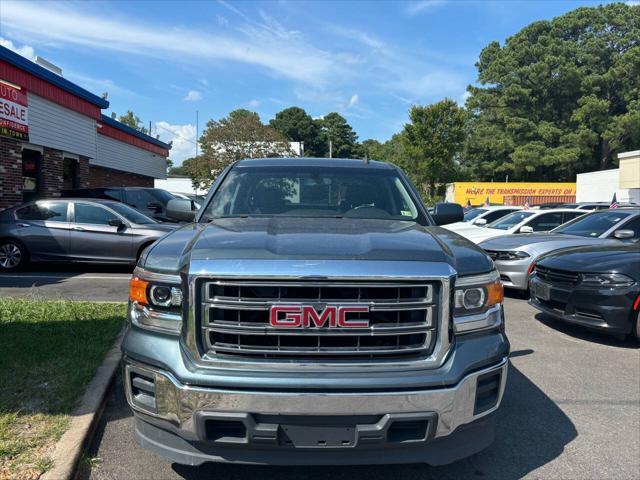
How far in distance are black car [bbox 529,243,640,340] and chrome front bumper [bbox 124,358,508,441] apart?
410 centimetres

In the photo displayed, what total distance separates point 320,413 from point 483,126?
178 ft

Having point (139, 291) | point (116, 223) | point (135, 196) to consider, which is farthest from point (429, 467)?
point (135, 196)

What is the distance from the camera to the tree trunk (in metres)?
50.6

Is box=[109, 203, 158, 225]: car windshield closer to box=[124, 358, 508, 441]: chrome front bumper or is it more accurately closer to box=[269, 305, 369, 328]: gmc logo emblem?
box=[124, 358, 508, 441]: chrome front bumper

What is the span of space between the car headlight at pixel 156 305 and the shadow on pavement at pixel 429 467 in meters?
0.99

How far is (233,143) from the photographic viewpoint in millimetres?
36438

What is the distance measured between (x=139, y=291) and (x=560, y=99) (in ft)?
187

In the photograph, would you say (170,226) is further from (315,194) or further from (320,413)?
(320,413)

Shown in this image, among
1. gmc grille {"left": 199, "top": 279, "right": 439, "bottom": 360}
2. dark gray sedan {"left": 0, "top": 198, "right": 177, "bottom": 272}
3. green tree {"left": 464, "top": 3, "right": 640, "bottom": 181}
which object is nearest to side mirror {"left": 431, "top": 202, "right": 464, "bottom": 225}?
gmc grille {"left": 199, "top": 279, "right": 439, "bottom": 360}

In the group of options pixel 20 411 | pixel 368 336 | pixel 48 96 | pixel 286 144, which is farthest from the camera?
pixel 286 144

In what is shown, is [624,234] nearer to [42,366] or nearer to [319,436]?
[319,436]

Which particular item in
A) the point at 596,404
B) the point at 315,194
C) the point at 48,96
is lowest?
the point at 596,404

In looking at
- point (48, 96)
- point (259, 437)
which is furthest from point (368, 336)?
point (48, 96)

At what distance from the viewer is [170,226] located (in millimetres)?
10492
